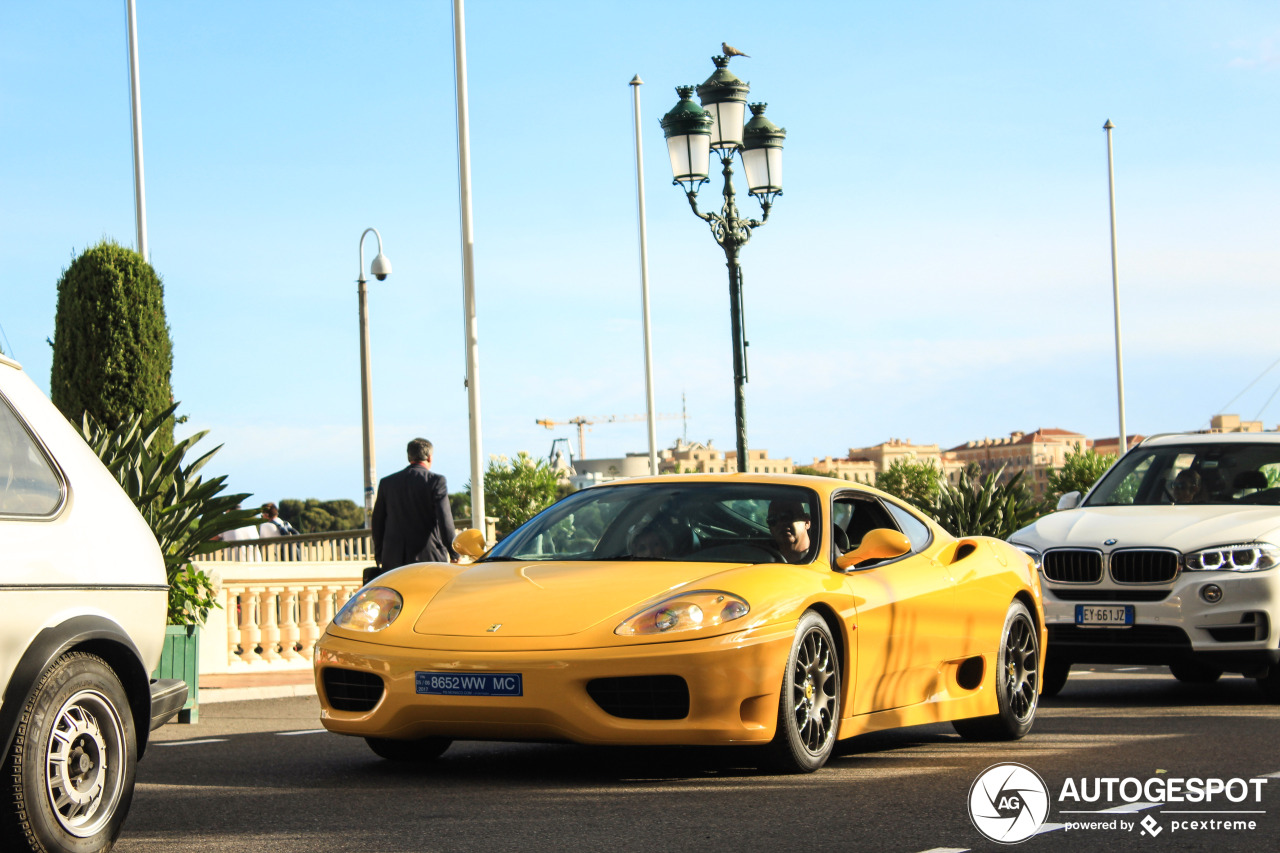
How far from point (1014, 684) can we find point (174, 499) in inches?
217

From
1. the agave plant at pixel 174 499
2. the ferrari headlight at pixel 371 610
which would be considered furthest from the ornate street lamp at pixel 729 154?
the ferrari headlight at pixel 371 610

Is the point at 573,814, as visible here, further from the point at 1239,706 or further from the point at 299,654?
the point at 299,654

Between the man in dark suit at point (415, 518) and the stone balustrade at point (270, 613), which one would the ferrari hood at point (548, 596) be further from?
the stone balustrade at point (270, 613)

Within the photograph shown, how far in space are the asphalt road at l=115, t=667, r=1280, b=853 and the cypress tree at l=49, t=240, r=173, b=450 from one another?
948 centimetres

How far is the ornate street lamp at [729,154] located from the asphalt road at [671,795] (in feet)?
23.8

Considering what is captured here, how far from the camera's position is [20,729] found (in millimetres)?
5078

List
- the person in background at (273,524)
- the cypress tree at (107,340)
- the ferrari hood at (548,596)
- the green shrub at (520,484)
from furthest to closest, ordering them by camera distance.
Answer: the green shrub at (520,484)
the person in background at (273,524)
the cypress tree at (107,340)
the ferrari hood at (548,596)

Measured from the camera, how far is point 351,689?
7402 mm

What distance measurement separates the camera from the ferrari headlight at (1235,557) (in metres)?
10.9

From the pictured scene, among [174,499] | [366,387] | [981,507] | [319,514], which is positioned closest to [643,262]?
[366,387]

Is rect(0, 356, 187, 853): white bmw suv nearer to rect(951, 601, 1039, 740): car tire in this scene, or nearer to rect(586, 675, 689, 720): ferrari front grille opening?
rect(586, 675, 689, 720): ferrari front grille opening

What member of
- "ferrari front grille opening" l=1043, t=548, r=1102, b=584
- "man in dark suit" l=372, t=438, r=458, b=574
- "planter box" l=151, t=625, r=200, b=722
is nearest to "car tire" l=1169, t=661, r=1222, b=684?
"ferrari front grille opening" l=1043, t=548, r=1102, b=584

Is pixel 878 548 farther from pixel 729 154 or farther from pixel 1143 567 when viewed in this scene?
pixel 729 154

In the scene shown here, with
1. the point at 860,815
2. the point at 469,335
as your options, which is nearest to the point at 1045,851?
the point at 860,815
